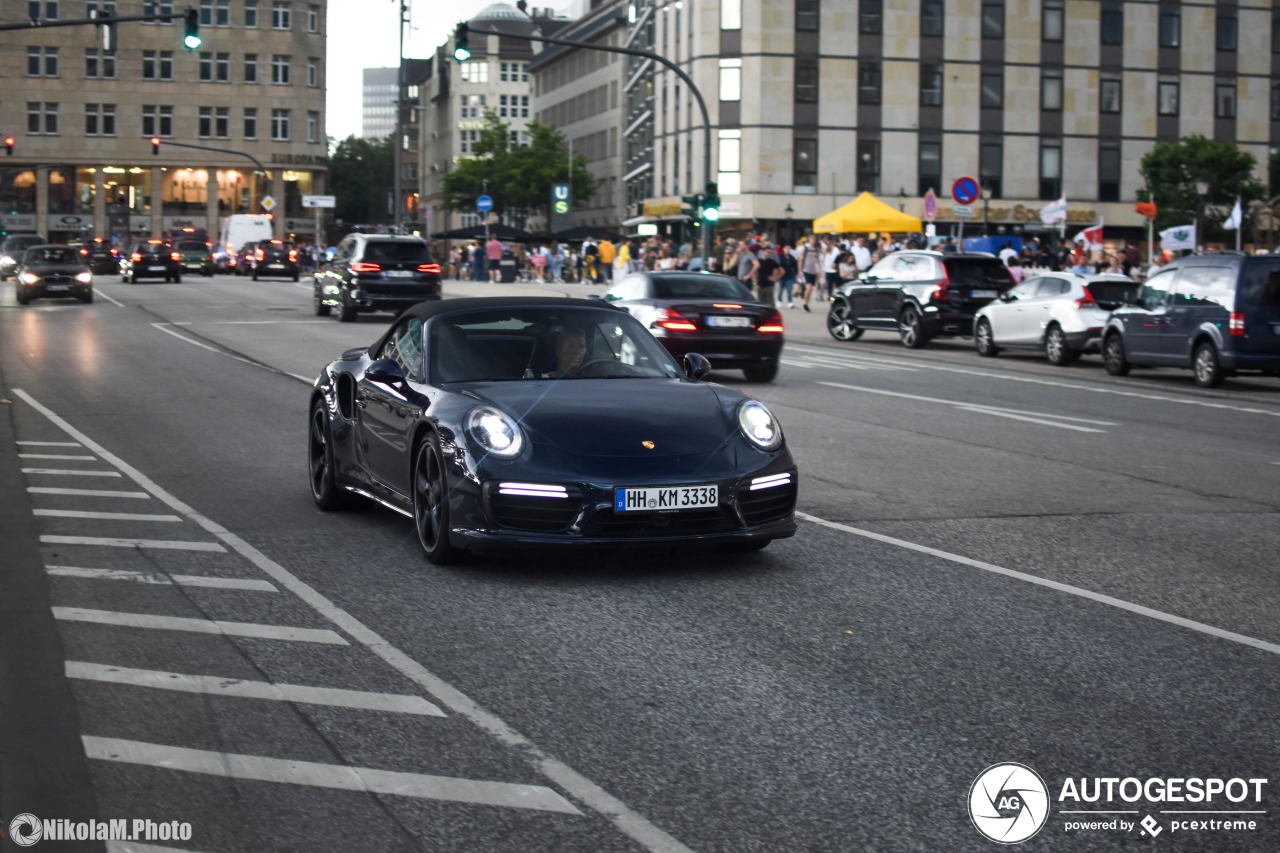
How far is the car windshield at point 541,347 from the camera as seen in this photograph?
8945 millimetres

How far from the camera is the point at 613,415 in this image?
26.8 ft

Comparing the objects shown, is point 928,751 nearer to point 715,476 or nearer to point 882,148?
point 715,476

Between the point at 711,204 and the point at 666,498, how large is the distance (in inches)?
1196

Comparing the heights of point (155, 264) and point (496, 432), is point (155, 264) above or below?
above

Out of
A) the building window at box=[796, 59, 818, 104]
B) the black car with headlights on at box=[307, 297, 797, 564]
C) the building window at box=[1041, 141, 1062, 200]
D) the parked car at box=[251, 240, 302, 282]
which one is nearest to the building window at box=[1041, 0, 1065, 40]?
the building window at box=[1041, 141, 1062, 200]

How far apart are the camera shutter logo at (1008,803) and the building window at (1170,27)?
84.6m

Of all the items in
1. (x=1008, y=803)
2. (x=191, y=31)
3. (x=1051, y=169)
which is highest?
(x=1051, y=169)

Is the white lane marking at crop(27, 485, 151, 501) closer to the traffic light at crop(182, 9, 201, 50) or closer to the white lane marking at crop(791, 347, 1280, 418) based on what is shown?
the white lane marking at crop(791, 347, 1280, 418)

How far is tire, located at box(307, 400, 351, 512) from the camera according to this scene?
10.0 metres

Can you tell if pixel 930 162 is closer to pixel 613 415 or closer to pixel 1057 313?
pixel 1057 313

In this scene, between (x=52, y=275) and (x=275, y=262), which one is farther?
(x=275, y=262)

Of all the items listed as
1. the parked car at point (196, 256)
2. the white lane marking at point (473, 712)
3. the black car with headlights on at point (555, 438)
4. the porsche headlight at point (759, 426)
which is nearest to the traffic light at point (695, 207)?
the black car with headlights on at point (555, 438)

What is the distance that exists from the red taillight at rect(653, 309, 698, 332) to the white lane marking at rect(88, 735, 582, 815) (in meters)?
15.5

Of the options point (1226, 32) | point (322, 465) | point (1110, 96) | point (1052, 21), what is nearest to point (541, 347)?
point (322, 465)
